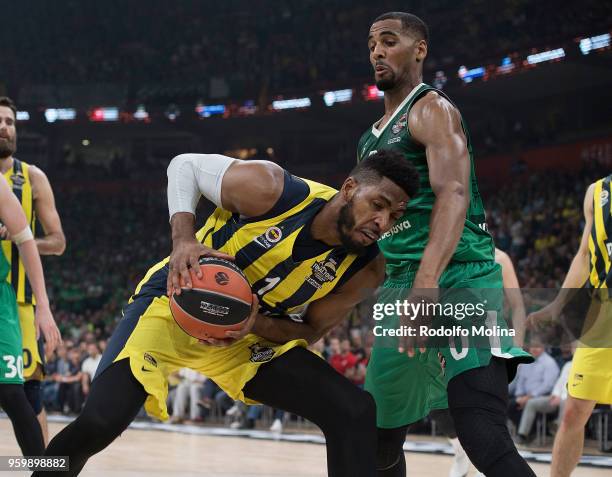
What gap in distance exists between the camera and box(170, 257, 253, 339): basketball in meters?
3.27

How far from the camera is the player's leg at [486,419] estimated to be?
308 cm

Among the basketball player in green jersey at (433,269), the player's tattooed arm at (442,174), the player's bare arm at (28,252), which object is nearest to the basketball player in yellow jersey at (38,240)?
the player's bare arm at (28,252)

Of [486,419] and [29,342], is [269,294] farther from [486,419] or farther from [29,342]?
[29,342]

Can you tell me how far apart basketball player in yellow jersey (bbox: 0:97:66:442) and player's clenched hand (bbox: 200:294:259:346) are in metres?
1.92

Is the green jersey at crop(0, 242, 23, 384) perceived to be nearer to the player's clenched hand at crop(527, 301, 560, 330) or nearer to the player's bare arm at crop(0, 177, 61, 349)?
the player's bare arm at crop(0, 177, 61, 349)

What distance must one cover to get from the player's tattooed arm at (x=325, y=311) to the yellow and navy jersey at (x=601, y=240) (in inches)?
59.1

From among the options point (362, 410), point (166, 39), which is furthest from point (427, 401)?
point (166, 39)

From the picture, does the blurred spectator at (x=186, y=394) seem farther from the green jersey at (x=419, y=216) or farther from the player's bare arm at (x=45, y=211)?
the green jersey at (x=419, y=216)

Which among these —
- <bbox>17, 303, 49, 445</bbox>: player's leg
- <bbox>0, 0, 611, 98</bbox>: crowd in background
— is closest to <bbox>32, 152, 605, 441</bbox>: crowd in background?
<bbox>17, 303, 49, 445</bbox>: player's leg

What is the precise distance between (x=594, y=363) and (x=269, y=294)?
6.00 feet

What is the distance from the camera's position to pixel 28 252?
4.46 meters

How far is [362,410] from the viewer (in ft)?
11.0

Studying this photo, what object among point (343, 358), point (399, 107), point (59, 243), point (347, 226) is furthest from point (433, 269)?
point (343, 358)

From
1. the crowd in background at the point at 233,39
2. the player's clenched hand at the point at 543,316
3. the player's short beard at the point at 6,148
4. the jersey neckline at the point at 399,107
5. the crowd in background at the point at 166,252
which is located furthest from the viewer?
the crowd in background at the point at 233,39
